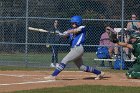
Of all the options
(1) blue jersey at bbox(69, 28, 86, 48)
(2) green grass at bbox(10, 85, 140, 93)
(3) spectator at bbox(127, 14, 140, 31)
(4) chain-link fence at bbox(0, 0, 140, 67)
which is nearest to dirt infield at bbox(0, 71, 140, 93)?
(2) green grass at bbox(10, 85, 140, 93)

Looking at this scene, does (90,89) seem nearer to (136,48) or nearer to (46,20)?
(136,48)

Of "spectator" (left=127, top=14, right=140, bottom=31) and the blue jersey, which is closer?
the blue jersey

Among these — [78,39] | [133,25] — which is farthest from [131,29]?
[78,39]

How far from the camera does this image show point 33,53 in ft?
67.7

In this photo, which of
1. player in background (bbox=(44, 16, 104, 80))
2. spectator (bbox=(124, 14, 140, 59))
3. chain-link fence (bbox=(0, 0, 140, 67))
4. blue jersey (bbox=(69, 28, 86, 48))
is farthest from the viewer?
chain-link fence (bbox=(0, 0, 140, 67))

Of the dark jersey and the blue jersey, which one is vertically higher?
the blue jersey

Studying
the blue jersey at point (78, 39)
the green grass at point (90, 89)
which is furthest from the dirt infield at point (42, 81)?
the blue jersey at point (78, 39)

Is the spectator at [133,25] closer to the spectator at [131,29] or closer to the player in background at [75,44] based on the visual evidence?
the spectator at [131,29]

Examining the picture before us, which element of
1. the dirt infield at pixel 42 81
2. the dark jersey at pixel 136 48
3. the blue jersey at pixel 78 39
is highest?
A: the blue jersey at pixel 78 39

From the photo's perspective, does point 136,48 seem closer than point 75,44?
No

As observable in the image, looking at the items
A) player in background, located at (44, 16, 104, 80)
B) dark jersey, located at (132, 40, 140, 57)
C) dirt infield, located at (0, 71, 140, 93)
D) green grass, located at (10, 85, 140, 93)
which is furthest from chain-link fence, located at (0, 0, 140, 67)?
green grass, located at (10, 85, 140, 93)

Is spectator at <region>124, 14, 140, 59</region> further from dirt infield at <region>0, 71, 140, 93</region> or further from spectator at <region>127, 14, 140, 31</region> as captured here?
dirt infield at <region>0, 71, 140, 93</region>

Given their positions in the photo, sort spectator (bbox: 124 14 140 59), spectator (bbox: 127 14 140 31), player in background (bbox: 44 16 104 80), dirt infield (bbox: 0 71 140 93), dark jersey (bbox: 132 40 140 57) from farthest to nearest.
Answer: spectator (bbox: 127 14 140 31), spectator (bbox: 124 14 140 59), dark jersey (bbox: 132 40 140 57), player in background (bbox: 44 16 104 80), dirt infield (bbox: 0 71 140 93)

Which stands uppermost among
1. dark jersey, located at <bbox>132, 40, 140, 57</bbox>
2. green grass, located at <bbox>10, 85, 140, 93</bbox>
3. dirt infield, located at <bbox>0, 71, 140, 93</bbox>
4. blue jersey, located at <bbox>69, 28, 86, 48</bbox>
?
blue jersey, located at <bbox>69, 28, 86, 48</bbox>
